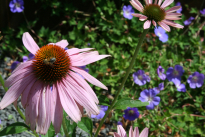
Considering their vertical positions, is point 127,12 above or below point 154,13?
A: above

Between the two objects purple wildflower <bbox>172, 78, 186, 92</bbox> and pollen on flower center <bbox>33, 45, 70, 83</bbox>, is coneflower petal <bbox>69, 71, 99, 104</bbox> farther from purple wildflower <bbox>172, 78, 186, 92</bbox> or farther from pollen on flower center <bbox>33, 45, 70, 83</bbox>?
purple wildflower <bbox>172, 78, 186, 92</bbox>

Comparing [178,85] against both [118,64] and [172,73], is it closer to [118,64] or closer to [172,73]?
[172,73]

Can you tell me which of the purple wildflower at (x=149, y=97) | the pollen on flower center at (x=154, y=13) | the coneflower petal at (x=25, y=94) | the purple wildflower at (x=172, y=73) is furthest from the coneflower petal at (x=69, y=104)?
the purple wildflower at (x=172, y=73)

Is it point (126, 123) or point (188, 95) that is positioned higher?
point (188, 95)

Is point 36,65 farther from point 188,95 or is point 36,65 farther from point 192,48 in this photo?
point 192,48

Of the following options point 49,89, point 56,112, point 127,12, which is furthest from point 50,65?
point 127,12

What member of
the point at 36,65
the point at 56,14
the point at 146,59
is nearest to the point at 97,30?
the point at 56,14
